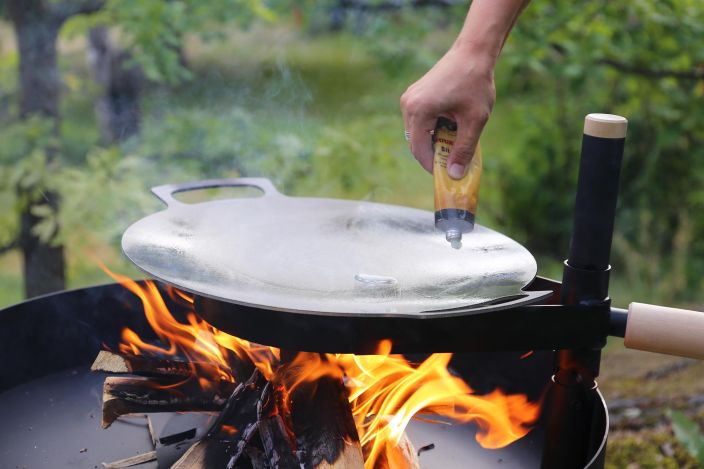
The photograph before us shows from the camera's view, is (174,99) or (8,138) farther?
(174,99)

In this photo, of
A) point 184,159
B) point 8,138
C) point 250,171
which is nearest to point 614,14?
point 250,171

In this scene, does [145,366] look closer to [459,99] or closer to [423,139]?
[423,139]

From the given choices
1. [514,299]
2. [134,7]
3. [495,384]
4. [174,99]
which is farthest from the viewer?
[174,99]

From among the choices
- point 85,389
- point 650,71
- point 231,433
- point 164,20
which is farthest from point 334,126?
point 231,433

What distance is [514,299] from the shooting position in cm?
132

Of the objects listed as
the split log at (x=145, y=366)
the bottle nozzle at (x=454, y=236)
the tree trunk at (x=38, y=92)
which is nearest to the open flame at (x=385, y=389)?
the split log at (x=145, y=366)

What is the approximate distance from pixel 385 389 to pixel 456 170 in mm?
579

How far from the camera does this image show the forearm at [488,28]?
1.51 meters

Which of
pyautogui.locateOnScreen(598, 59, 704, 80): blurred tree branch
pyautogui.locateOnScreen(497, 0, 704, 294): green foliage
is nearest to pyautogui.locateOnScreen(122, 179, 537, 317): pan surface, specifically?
pyautogui.locateOnScreen(497, 0, 704, 294): green foliage

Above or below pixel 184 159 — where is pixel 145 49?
above

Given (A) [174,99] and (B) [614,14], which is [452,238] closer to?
(B) [614,14]

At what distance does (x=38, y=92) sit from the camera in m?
3.54

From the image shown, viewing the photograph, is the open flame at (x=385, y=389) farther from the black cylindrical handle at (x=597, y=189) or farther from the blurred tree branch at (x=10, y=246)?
the blurred tree branch at (x=10, y=246)

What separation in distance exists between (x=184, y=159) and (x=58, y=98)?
2.27 feet
